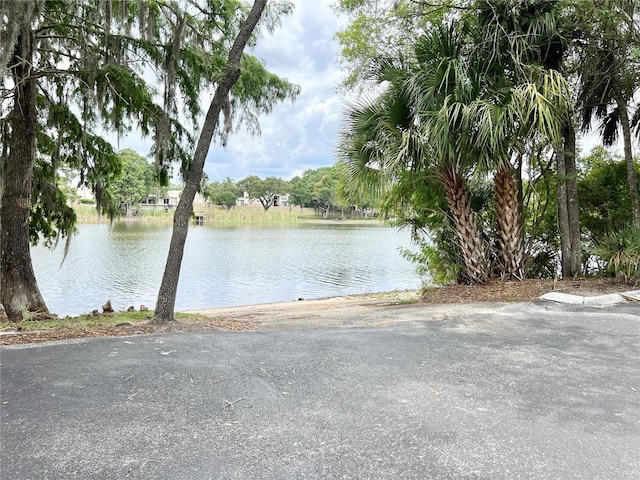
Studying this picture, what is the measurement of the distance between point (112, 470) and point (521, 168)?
9.18 metres

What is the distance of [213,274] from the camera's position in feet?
63.3

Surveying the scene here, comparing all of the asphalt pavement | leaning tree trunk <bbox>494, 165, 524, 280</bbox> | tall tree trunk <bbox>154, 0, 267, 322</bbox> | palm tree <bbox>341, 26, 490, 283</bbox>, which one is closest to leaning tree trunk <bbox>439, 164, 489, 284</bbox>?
palm tree <bbox>341, 26, 490, 283</bbox>

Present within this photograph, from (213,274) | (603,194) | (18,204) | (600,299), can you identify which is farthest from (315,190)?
(600,299)

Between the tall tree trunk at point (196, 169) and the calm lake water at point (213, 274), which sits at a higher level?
the tall tree trunk at point (196, 169)

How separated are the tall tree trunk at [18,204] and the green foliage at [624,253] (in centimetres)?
1038

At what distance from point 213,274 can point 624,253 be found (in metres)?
14.8

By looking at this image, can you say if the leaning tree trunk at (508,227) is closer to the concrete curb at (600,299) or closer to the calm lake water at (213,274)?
the concrete curb at (600,299)

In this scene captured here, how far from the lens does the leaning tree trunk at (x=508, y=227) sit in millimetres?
8938

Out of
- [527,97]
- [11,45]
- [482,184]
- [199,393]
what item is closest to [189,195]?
[11,45]

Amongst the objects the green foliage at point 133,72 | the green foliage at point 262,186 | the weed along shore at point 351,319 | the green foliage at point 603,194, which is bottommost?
the weed along shore at point 351,319

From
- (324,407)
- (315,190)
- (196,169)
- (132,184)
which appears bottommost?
(324,407)

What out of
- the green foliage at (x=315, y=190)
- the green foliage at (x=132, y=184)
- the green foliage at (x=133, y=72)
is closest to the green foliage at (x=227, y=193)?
the green foliage at (x=315, y=190)

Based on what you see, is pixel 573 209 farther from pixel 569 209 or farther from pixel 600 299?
pixel 600 299

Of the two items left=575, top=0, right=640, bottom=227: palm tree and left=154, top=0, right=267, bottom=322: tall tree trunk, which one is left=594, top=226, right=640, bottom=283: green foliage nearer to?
left=575, top=0, right=640, bottom=227: palm tree
